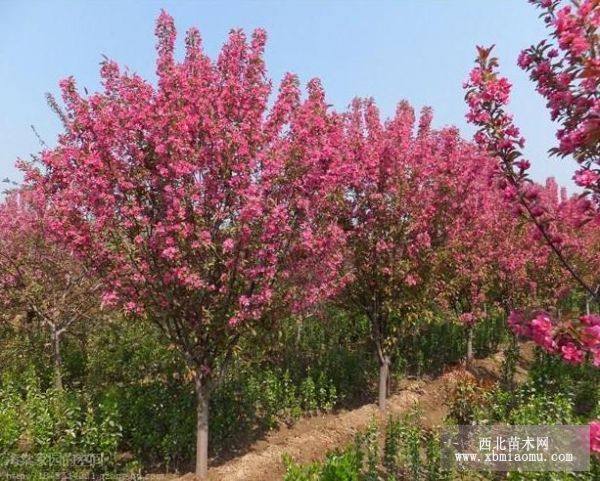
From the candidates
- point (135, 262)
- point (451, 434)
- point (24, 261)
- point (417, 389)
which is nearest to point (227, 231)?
point (135, 262)

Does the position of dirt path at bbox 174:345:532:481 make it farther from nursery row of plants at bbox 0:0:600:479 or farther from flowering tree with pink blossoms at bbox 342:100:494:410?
flowering tree with pink blossoms at bbox 342:100:494:410

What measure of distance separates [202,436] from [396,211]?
499 centimetres

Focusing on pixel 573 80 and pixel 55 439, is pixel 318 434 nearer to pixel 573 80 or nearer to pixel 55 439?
pixel 55 439

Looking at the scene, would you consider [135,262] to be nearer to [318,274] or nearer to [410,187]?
[318,274]

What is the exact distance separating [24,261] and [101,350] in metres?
2.62

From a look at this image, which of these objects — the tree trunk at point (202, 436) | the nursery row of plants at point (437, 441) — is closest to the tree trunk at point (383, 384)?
the nursery row of plants at point (437, 441)

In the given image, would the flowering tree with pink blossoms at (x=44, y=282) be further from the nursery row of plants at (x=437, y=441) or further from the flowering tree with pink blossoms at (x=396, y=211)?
the nursery row of plants at (x=437, y=441)

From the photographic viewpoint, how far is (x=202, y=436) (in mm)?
6910

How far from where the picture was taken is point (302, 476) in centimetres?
552

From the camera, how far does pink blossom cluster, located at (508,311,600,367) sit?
2.85m

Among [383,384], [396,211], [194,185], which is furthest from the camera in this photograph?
[383,384]

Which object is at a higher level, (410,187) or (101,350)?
(410,187)

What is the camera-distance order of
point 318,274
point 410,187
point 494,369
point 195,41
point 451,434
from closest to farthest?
point 195,41 → point 318,274 → point 451,434 → point 410,187 → point 494,369

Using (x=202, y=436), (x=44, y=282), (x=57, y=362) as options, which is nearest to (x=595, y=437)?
(x=202, y=436)
